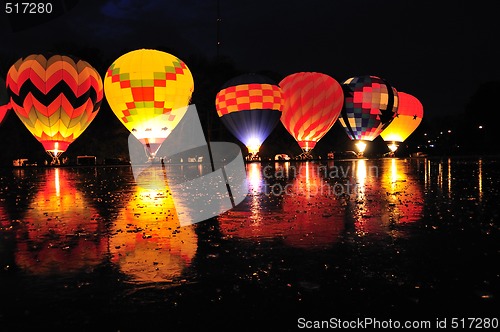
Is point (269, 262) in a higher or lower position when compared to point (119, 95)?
lower

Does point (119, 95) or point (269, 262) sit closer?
point (269, 262)

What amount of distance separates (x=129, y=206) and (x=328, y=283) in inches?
314

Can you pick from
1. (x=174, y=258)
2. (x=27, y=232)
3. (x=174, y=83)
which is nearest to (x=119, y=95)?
(x=174, y=83)

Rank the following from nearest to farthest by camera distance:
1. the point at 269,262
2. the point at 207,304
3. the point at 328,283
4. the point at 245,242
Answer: the point at 207,304 < the point at 328,283 < the point at 269,262 < the point at 245,242

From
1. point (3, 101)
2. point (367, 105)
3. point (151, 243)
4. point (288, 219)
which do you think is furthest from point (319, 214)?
point (367, 105)

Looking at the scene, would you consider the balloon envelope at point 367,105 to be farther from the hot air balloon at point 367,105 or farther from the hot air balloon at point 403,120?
the hot air balloon at point 403,120

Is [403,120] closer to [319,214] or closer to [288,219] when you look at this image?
[319,214]

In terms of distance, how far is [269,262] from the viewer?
6.50 m

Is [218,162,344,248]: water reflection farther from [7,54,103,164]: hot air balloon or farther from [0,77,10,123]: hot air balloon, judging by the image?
[0,77,10,123]: hot air balloon

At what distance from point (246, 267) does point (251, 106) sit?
117 ft

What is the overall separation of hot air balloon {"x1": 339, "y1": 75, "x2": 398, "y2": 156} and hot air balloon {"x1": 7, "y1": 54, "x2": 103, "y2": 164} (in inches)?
813

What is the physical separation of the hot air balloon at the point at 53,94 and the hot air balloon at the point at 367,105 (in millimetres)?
20643

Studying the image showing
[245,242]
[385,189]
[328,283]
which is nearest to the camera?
[328,283]

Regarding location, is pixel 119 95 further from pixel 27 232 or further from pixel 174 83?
pixel 27 232
